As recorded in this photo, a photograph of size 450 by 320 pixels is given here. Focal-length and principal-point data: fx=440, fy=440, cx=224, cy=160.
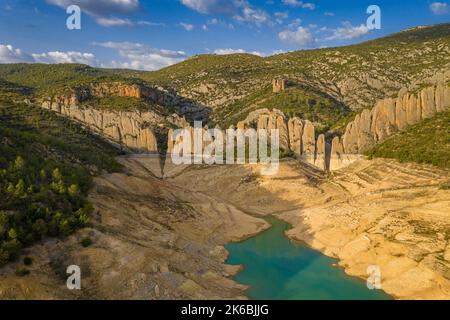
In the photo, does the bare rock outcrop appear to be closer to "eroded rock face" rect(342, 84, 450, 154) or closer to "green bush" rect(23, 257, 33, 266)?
"eroded rock face" rect(342, 84, 450, 154)

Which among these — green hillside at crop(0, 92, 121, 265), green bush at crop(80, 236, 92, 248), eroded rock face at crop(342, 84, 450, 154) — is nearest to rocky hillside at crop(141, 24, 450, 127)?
eroded rock face at crop(342, 84, 450, 154)

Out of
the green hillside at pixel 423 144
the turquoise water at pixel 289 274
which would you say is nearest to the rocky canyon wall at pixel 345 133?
the green hillside at pixel 423 144

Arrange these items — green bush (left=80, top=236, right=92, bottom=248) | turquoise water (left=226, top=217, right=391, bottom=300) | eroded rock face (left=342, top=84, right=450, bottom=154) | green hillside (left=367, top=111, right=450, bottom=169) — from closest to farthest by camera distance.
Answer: green bush (left=80, top=236, right=92, bottom=248) → turquoise water (left=226, top=217, right=391, bottom=300) → green hillside (left=367, top=111, right=450, bottom=169) → eroded rock face (left=342, top=84, right=450, bottom=154)

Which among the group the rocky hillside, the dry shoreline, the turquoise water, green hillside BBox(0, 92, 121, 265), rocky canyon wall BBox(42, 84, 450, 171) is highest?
the rocky hillside

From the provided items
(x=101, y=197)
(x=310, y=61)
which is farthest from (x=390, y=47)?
(x=101, y=197)

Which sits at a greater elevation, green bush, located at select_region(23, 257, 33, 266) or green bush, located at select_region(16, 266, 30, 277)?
green bush, located at select_region(23, 257, 33, 266)

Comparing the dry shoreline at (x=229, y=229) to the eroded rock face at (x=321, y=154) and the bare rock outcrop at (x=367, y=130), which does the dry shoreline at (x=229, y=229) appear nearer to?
the eroded rock face at (x=321, y=154)

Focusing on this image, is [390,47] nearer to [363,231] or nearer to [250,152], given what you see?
[250,152]
